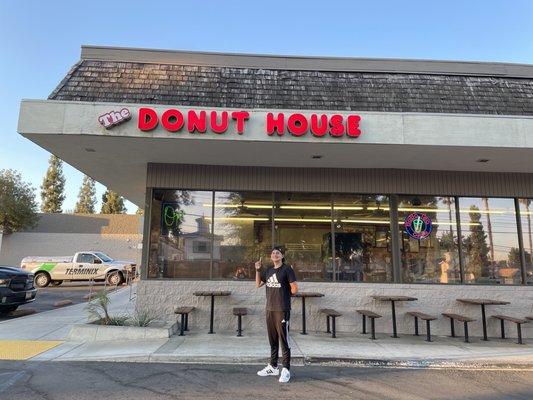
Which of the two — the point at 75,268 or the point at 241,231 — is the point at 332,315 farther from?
the point at 75,268

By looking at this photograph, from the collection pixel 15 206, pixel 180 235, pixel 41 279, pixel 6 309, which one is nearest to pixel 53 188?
pixel 15 206

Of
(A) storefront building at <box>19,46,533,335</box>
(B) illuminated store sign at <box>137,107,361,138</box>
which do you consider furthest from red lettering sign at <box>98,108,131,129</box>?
(B) illuminated store sign at <box>137,107,361,138</box>

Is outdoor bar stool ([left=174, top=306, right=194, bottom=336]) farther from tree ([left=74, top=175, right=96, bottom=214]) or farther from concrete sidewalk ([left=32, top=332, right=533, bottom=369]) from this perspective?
tree ([left=74, top=175, right=96, bottom=214])

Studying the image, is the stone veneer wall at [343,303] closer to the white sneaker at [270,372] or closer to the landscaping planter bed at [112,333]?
the landscaping planter bed at [112,333]

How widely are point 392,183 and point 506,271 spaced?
11.9ft

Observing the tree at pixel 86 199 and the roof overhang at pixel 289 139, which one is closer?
the roof overhang at pixel 289 139

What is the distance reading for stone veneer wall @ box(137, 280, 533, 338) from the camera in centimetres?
1018

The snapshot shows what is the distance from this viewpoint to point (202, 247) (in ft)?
34.8

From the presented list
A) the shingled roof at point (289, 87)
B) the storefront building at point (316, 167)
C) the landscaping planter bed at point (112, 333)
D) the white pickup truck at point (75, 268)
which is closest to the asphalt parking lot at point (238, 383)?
the landscaping planter bed at point (112, 333)

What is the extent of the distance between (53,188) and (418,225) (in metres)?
51.5

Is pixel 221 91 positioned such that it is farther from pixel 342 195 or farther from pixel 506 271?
pixel 506 271

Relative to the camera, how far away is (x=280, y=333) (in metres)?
6.27

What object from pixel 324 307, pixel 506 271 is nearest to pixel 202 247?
pixel 324 307

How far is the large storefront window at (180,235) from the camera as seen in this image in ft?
34.3
